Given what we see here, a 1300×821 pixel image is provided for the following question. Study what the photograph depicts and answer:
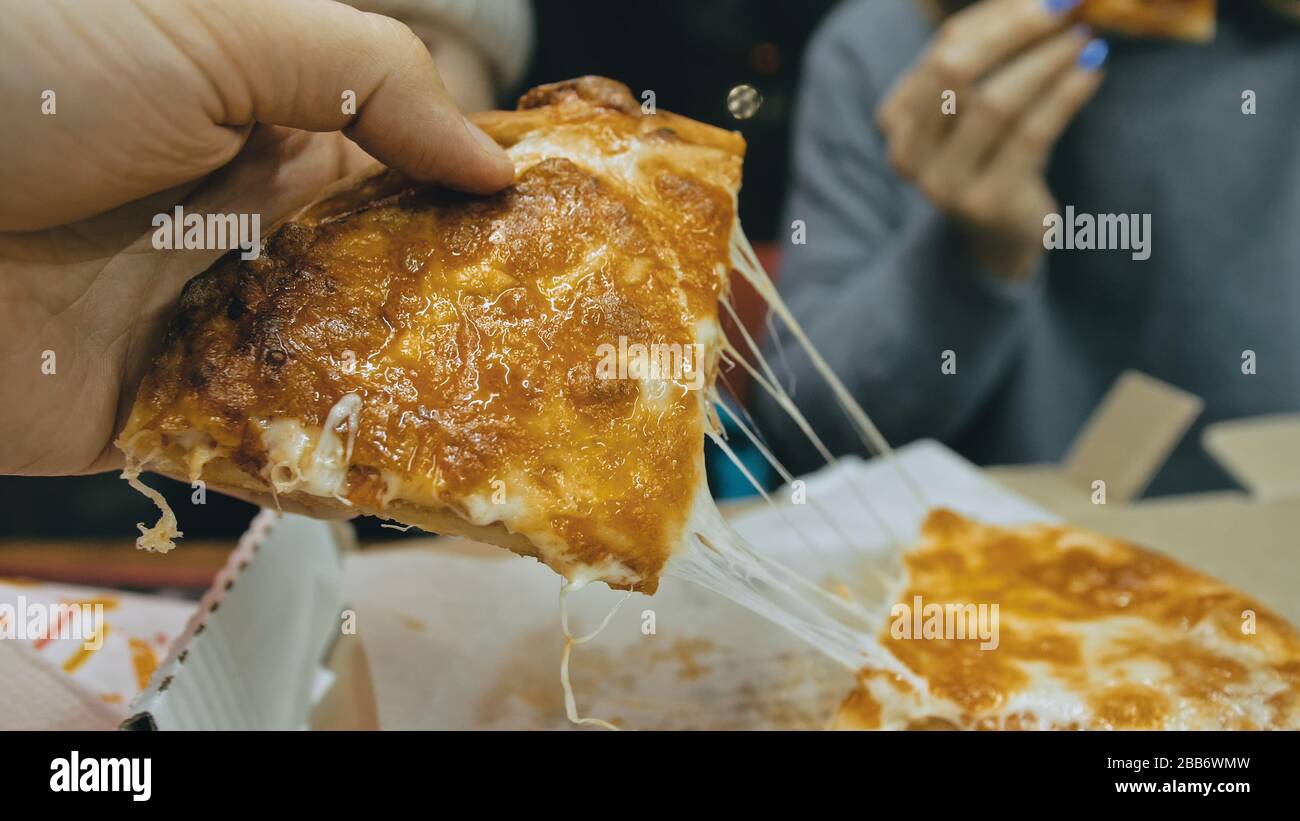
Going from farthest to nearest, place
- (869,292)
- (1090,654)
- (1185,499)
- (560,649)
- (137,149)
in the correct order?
(869,292) < (1185,499) < (560,649) < (1090,654) < (137,149)

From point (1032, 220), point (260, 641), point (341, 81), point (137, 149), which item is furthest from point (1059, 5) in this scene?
point (260, 641)

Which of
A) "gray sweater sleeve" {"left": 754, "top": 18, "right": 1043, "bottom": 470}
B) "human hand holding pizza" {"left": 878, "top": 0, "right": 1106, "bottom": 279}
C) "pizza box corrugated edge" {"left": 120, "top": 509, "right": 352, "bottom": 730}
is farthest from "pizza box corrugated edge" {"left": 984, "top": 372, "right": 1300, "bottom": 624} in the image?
"pizza box corrugated edge" {"left": 120, "top": 509, "right": 352, "bottom": 730}

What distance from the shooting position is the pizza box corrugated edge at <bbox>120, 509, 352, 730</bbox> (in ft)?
4.51

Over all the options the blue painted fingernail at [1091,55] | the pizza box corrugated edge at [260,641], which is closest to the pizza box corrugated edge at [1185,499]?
the blue painted fingernail at [1091,55]

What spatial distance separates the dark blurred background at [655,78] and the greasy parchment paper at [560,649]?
1193mm

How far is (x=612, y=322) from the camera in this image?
1.18 meters

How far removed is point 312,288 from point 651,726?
104 cm

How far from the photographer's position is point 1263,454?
2598mm

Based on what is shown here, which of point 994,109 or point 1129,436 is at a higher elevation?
point 994,109

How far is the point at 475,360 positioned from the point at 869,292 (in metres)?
1.99

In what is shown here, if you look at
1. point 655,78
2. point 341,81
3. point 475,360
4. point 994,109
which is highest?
point 655,78

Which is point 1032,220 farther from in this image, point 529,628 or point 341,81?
point 341,81
